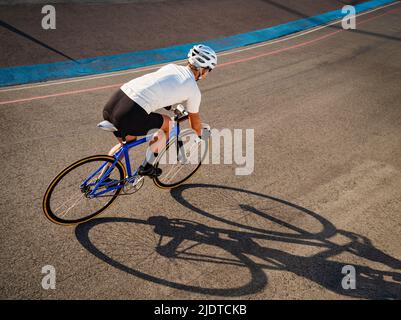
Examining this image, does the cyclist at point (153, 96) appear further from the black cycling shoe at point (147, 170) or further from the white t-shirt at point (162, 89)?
the black cycling shoe at point (147, 170)

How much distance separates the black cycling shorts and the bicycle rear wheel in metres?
0.75

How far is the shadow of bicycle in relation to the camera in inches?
165

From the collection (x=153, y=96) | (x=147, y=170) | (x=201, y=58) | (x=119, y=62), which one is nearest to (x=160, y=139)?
(x=147, y=170)

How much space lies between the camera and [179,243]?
4555 millimetres

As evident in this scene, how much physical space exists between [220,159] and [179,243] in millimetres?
2198

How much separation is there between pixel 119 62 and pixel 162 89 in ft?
20.6

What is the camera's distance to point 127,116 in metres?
4.17

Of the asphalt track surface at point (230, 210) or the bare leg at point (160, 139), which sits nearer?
the asphalt track surface at point (230, 210)

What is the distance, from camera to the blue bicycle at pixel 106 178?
450 cm

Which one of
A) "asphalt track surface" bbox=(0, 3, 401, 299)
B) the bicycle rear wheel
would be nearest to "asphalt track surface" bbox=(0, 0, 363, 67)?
"asphalt track surface" bbox=(0, 3, 401, 299)

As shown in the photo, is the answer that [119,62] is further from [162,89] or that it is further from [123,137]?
[162,89]

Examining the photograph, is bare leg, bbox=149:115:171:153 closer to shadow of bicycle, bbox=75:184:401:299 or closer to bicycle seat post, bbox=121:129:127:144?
bicycle seat post, bbox=121:129:127:144

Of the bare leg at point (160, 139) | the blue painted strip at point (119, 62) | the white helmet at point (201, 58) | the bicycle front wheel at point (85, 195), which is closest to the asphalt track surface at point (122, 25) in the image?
the blue painted strip at point (119, 62)

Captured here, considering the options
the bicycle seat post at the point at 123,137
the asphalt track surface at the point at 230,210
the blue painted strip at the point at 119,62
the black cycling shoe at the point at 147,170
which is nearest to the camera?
the asphalt track surface at the point at 230,210
